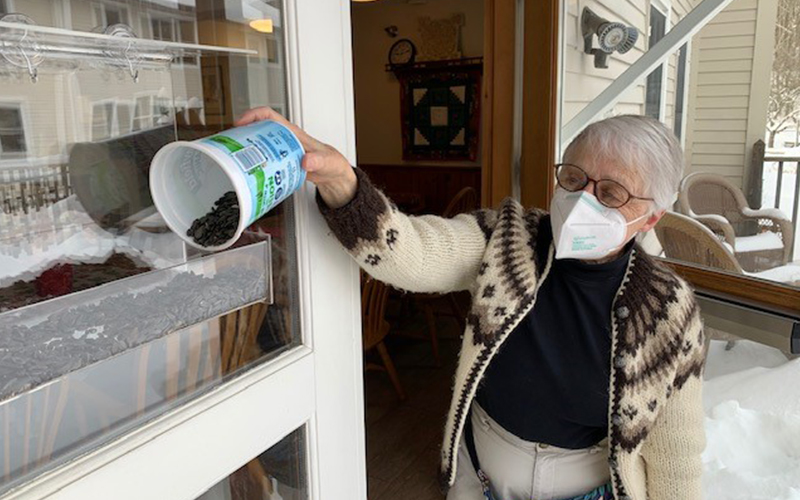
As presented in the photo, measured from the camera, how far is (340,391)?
40.0 inches

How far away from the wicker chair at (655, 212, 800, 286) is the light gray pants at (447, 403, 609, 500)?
106 centimetres

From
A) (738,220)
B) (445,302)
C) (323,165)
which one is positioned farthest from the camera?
(445,302)

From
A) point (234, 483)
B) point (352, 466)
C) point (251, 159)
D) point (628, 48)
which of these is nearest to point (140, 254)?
point (251, 159)

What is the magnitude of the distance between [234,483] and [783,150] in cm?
201

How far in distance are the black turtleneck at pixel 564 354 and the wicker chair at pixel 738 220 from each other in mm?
1082

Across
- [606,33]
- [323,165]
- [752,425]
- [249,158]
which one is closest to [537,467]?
[323,165]

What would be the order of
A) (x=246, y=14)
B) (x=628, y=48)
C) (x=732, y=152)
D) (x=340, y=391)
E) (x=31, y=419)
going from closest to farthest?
(x=31, y=419)
(x=246, y=14)
(x=340, y=391)
(x=732, y=152)
(x=628, y=48)

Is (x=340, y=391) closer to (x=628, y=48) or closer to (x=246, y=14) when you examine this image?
(x=246, y=14)

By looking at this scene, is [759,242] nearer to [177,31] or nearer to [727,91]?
[727,91]

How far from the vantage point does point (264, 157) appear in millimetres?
662

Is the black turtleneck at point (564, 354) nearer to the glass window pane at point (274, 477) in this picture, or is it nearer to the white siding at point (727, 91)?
the glass window pane at point (274, 477)

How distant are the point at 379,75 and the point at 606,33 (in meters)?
3.53

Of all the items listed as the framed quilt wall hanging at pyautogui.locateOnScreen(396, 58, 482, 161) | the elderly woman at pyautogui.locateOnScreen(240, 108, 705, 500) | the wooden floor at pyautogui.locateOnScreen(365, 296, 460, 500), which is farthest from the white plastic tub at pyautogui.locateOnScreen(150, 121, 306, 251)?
the framed quilt wall hanging at pyautogui.locateOnScreen(396, 58, 482, 161)

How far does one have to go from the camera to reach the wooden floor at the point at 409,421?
2.46 meters
